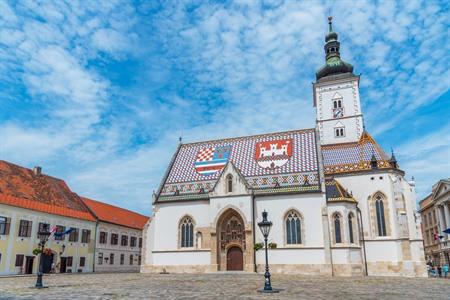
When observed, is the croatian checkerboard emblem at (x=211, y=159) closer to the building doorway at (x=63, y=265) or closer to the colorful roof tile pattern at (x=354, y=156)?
the colorful roof tile pattern at (x=354, y=156)

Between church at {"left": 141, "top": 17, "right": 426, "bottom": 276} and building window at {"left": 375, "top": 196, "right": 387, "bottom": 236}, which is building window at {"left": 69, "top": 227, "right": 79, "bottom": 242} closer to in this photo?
church at {"left": 141, "top": 17, "right": 426, "bottom": 276}

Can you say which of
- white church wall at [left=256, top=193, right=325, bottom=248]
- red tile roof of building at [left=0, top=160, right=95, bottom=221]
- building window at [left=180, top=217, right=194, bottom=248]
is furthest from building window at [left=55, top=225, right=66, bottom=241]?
white church wall at [left=256, top=193, right=325, bottom=248]

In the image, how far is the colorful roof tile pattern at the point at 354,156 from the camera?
1510 inches

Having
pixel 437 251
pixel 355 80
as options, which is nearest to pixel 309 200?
pixel 355 80

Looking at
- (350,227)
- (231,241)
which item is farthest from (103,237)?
(350,227)

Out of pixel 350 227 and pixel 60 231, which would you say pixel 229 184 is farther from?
pixel 60 231

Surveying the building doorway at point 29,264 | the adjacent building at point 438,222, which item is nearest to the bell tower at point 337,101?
the adjacent building at point 438,222

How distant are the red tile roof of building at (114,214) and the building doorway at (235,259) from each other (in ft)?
65.3

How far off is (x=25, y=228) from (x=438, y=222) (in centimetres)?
5756

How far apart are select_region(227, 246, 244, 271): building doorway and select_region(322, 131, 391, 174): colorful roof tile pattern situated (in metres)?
12.3

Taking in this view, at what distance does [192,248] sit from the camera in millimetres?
38094

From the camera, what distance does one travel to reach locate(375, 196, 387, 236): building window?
35656 millimetres

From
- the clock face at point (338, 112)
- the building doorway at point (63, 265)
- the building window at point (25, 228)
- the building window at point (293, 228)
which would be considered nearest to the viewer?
the building window at point (293, 228)

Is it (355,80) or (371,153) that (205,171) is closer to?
(371,153)
